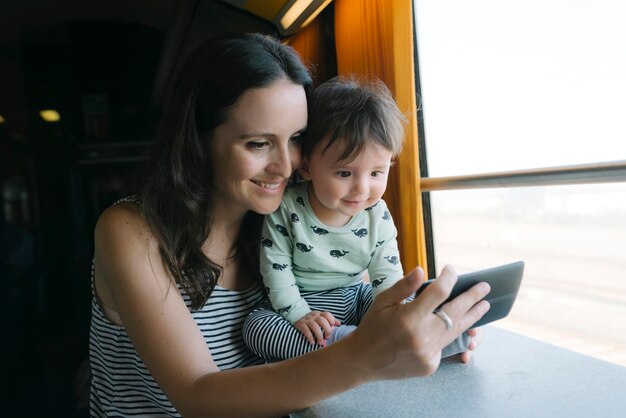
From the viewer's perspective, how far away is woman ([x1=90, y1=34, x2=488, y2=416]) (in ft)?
2.73

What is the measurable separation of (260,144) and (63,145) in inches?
116

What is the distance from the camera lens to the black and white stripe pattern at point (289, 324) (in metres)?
1.08

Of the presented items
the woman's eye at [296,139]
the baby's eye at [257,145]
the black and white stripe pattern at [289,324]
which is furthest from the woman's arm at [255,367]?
the woman's eye at [296,139]

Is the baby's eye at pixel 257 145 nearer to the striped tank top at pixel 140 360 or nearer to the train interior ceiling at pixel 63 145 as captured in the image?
the striped tank top at pixel 140 360

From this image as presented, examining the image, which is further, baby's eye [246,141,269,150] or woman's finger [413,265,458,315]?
baby's eye [246,141,269,150]

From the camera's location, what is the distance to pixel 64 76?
3551 mm

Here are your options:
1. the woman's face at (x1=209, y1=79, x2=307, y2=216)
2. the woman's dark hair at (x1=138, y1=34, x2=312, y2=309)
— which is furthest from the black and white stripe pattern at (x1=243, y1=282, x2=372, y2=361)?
the woman's face at (x1=209, y1=79, x2=307, y2=216)

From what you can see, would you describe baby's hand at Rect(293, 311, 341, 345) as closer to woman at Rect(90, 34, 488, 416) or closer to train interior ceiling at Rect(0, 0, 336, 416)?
woman at Rect(90, 34, 488, 416)

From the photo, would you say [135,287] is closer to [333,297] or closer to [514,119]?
[333,297]

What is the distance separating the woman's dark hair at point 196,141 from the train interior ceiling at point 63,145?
2162 millimetres

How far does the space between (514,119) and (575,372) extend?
1.40m

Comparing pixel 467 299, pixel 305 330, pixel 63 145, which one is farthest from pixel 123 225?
pixel 63 145

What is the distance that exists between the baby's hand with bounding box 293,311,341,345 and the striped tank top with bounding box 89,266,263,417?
0.72 ft

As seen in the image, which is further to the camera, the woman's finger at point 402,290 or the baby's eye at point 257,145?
the baby's eye at point 257,145
